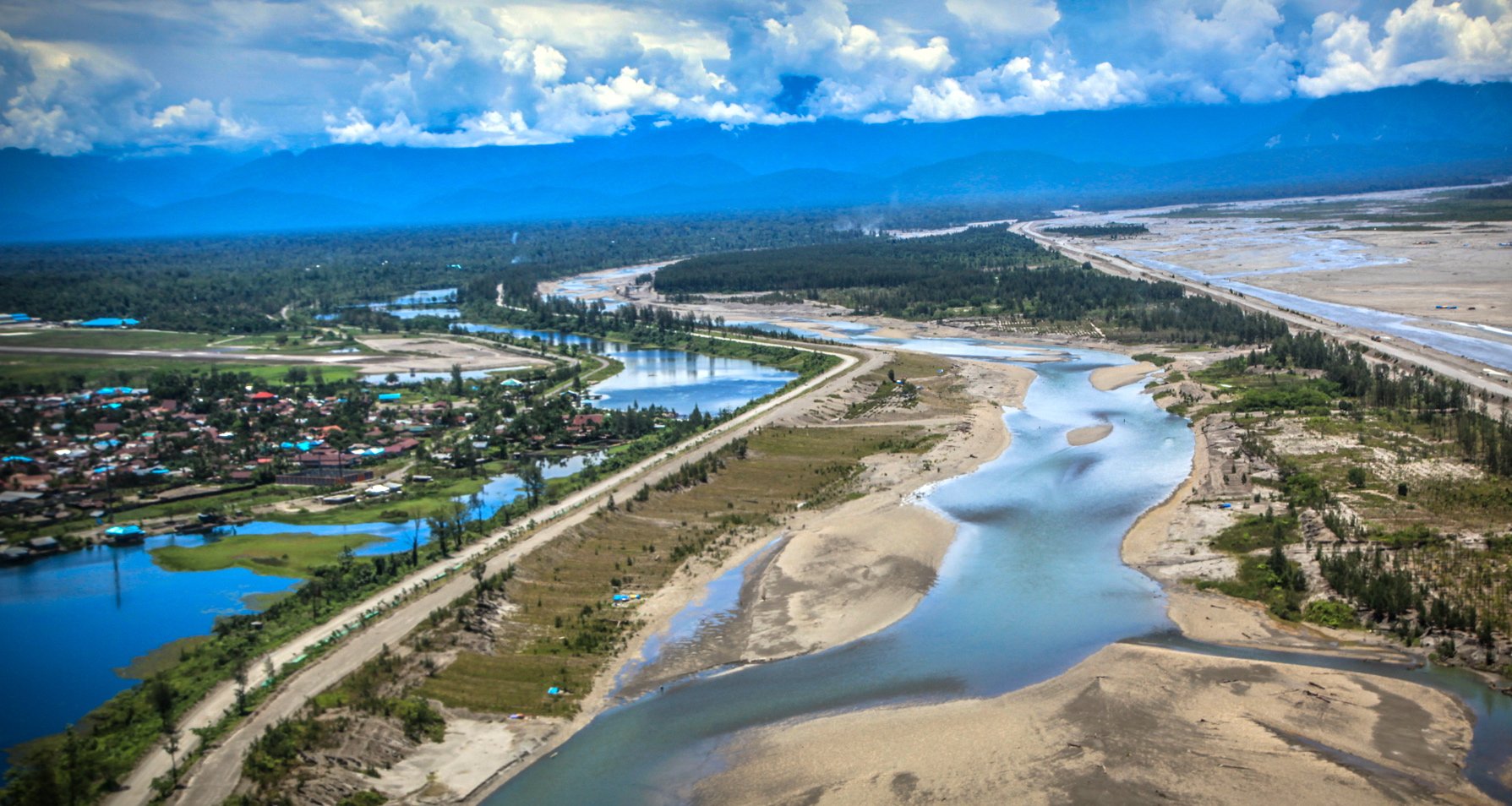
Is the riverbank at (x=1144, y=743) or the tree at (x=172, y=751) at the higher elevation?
the tree at (x=172, y=751)

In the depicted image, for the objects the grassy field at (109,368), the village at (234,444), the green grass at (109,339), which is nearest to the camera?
the village at (234,444)

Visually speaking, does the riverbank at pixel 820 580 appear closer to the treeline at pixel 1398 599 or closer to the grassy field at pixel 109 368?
the treeline at pixel 1398 599

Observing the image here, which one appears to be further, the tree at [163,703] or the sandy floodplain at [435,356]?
the sandy floodplain at [435,356]

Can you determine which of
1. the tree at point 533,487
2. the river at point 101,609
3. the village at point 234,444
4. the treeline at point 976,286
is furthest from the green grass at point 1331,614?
the treeline at point 976,286

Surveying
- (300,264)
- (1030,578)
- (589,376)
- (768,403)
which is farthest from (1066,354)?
(300,264)

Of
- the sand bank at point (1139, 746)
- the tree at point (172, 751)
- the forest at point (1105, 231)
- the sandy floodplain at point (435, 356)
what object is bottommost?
the sand bank at point (1139, 746)

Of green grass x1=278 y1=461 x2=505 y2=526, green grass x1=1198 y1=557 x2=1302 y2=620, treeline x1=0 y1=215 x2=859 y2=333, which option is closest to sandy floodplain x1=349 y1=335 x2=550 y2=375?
treeline x1=0 y1=215 x2=859 y2=333

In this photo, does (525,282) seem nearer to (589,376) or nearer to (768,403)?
(589,376)
